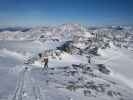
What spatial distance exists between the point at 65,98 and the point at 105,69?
56.6 feet

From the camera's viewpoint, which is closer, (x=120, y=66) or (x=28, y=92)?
(x=28, y=92)

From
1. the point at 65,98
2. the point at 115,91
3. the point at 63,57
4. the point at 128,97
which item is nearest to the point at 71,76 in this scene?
the point at 115,91

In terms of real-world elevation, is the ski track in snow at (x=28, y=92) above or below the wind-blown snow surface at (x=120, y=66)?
above

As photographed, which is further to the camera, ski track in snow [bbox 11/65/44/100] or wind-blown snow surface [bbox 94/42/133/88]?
wind-blown snow surface [bbox 94/42/133/88]

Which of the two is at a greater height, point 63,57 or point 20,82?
point 20,82

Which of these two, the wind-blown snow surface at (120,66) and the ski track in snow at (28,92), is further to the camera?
the wind-blown snow surface at (120,66)

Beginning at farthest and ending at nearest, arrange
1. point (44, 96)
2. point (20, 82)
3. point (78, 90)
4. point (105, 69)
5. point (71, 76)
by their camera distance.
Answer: point (105, 69), point (71, 76), point (20, 82), point (78, 90), point (44, 96)

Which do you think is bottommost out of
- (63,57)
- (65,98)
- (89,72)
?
(63,57)

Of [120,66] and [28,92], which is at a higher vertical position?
[28,92]

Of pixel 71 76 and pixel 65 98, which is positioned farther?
pixel 71 76

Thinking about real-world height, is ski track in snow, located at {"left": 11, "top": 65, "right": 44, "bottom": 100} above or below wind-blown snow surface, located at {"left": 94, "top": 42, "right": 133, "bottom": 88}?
above

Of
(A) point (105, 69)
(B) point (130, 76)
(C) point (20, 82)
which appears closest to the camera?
(C) point (20, 82)

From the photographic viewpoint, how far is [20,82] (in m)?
20.2

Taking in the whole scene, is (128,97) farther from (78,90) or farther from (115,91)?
(78,90)
